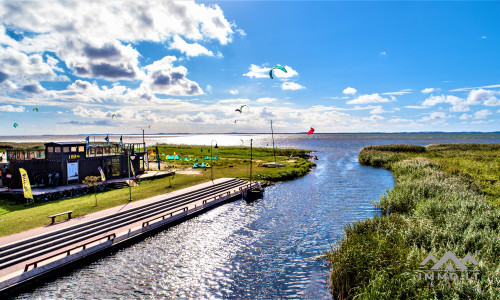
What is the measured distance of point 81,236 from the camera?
20672 millimetres

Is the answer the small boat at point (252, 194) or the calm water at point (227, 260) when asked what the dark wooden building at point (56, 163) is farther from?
the small boat at point (252, 194)

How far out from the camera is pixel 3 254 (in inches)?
656

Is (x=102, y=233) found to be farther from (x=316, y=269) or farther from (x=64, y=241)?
→ (x=316, y=269)

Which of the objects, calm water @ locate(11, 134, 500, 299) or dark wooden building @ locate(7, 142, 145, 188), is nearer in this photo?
calm water @ locate(11, 134, 500, 299)

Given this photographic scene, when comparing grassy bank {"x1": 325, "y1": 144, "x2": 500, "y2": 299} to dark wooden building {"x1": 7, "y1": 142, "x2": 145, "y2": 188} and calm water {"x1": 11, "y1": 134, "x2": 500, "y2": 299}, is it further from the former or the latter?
dark wooden building {"x1": 7, "y1": 142, "x2": 145, "y2": 188}

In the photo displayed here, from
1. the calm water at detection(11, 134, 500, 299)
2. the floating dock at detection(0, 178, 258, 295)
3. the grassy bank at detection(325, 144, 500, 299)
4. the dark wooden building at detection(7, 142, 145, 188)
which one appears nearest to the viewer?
the grassy bank at detection(325, 144, 500, 299)

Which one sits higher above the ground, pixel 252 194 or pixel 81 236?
pixel 81 236

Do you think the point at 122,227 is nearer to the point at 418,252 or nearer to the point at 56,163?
the point at 56,163

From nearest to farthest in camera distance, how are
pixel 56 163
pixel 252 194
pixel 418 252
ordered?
1. pixel 418 252
2. pixel 56 163
3. pixel 252 194

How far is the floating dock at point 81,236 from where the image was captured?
16.1 m

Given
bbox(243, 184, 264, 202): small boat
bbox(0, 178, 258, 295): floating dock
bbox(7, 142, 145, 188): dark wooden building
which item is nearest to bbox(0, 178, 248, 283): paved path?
bbox(0, 178, 258, 295): floating dock

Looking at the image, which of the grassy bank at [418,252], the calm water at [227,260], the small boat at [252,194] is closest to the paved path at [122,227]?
the calm water at [227,260]

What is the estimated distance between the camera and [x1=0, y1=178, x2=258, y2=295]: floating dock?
16094 millimetres

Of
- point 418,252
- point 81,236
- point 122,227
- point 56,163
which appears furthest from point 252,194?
point 56,163
